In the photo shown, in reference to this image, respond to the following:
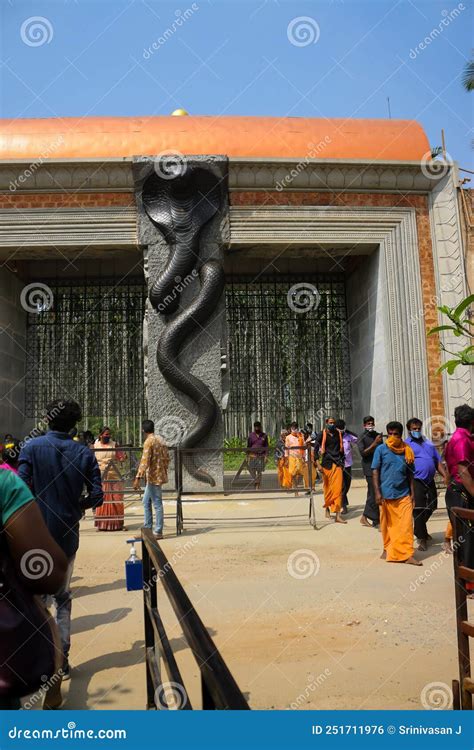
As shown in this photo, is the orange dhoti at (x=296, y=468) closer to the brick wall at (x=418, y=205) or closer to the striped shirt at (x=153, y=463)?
the striped shirt at (x=153, y=463)

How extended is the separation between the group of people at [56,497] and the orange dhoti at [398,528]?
2594mm

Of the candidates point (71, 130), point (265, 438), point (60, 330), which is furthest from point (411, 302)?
point (60, 330)

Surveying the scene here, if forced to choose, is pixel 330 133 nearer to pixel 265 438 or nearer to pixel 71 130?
pixel 71 130

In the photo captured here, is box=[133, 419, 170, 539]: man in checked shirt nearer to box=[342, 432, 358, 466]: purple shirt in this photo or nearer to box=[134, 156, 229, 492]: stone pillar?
box=[342, 432, 358, 466]: purple shirt

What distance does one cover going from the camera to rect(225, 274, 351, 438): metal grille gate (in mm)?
13586

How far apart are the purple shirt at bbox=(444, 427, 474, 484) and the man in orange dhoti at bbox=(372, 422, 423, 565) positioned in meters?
1.03

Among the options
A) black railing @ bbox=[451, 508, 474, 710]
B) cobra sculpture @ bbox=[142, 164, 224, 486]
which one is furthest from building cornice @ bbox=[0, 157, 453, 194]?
black railing @ bbox=[451, 508, 474, 710]

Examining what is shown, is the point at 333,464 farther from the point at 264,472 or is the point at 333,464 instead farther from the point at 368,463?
the point at 264,472

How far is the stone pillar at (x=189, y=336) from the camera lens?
10.1 meters

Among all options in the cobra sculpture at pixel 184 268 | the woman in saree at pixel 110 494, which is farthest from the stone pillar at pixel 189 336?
the woman in saree at pixel 110 494

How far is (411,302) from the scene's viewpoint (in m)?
10.5

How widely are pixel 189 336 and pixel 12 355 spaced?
14.1 ft

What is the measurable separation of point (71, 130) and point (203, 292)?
158 inches

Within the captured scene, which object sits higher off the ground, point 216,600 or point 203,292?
point 203,292
